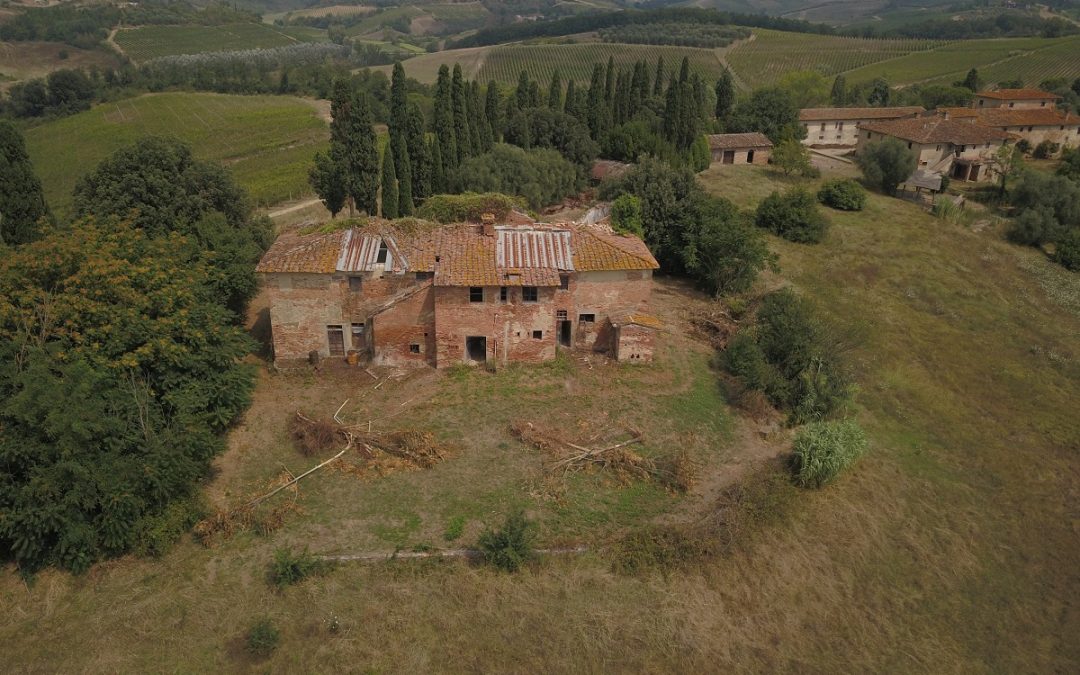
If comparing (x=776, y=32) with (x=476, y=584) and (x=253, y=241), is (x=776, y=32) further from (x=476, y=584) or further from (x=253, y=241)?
(x=476, y=584)

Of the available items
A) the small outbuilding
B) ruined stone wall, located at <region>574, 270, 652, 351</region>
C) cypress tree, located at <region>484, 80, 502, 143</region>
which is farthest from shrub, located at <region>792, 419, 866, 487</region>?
the small outbuilding

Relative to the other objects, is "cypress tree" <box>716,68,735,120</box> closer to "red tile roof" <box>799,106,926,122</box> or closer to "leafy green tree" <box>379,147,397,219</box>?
"red tile roof" <box>799,106,926,122</box>

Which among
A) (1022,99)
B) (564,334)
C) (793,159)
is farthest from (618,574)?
(1022,99)

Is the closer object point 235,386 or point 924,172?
point 235,386

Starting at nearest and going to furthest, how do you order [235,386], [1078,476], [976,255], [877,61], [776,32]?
[235,386] → [1078,476] → [976,255] → [877,61] → [776,32]

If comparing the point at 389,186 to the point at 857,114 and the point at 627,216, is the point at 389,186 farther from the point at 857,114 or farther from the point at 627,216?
the point at 857,114

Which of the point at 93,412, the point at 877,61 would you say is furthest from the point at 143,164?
the point at 877,61

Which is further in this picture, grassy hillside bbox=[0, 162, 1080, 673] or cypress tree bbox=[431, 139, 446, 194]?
cypress tree bbox=[431, 139, 446, 194]
